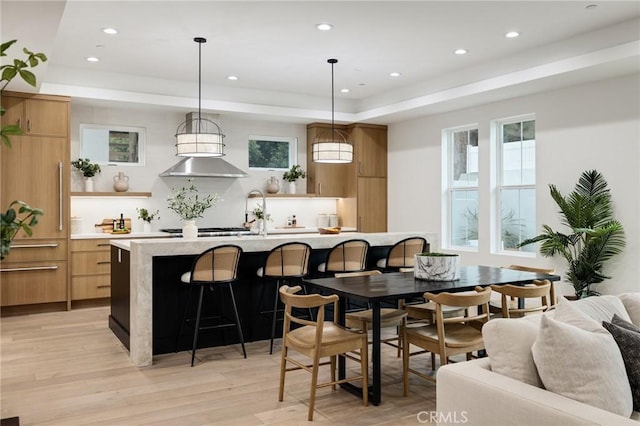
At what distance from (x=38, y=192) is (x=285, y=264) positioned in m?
3.54

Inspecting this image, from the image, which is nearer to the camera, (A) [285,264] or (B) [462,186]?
(A) [285,264]

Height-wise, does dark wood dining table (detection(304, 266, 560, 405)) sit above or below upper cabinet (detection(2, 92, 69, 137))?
below

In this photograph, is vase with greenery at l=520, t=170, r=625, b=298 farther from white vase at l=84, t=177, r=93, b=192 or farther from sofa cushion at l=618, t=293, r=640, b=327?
white vase at l=84, t=177, r=93, b=192

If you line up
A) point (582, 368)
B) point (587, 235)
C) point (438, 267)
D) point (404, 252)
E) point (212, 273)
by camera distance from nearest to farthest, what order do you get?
point (582, 368) → point (438, 267) → point (212, 273) → point (404, 252) → point (587, 235)

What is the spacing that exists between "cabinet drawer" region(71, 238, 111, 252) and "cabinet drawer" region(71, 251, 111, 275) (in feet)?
0.17

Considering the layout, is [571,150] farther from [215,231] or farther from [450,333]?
[215,231]

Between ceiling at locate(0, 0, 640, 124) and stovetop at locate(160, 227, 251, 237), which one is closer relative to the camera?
ceiling at locate(0, 0, 640, 124)

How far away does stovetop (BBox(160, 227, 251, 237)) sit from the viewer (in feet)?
24.0

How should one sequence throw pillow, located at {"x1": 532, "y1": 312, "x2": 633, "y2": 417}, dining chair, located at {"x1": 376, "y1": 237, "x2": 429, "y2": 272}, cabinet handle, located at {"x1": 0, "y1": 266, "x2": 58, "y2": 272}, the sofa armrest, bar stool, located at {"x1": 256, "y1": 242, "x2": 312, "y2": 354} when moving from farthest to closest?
cabinet handle, located at {"x1": 0, "y1": 266, "x2": 58, "y2": 272} → dining chair, located at {"x1": 376, "y1": 237, "x2": 429, "y2": 272} → bar stool, located at {"x1": 256, "y1": 242, "x2": 312, "y2": 354} → throw pillow, located at {"x1": 532, "y1": 312, "x2": 633, "y2": 417} → the sofa armrest

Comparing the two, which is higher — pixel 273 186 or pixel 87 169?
pixel 87 169

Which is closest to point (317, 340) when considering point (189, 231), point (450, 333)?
point (450, 333)

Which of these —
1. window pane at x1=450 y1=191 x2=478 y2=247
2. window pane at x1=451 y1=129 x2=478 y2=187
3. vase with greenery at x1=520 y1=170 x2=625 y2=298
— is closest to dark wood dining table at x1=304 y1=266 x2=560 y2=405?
vase with greenery at x1=520 y1=170 x2=625 y2=298

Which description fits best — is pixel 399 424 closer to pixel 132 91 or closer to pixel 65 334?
pixel 65 334

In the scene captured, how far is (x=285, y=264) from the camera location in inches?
194
